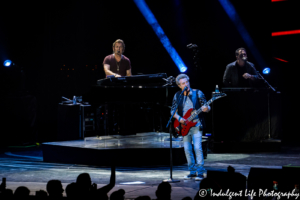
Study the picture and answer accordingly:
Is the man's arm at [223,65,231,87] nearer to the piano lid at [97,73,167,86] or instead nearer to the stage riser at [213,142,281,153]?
the stage riser at [213,142,281,153]

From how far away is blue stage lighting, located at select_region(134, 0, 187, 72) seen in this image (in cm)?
1240

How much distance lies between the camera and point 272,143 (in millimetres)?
10000

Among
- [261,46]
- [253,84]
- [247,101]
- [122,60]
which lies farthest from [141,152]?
[261,46]

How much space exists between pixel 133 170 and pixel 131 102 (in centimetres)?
174

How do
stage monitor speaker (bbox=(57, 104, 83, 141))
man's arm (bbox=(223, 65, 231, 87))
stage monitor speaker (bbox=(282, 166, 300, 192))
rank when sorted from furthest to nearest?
stage monitor speaker (bbox=(57, 104, 83, 141)) → man's arm (bbox=(223, 65, 231, 87)) → stage monitor speaker (bbox=(282, 166, 300, 192))

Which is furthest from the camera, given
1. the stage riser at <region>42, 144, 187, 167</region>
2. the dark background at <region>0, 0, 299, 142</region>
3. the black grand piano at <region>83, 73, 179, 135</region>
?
the dark background at <region>0, 0, 299, 142</region>

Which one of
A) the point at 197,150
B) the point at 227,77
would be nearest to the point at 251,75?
the point at 227,77

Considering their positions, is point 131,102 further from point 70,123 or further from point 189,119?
point 70,123

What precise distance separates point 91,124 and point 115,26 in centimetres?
346

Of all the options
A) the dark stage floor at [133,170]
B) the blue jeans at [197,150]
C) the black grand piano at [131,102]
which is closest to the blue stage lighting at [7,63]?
the dark stage floor at [133,170]

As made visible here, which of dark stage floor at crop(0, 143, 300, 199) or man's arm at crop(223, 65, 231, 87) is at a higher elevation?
man's arm at crop(223, 65, 231, 87)

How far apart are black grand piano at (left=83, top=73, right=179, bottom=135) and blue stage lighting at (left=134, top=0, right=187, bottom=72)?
3.11 meters

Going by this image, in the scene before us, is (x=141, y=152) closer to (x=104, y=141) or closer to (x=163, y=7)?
(x=104, y=141)

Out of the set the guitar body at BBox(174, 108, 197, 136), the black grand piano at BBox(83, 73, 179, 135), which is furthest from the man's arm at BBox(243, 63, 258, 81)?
the guitar body at BBox(174, 108, 197, 136)
